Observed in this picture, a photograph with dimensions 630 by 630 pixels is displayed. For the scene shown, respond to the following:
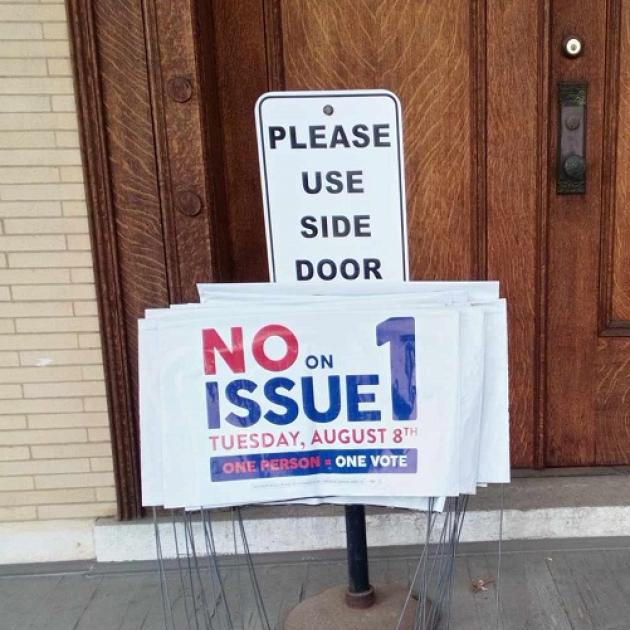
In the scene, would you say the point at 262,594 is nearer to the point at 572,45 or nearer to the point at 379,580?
the point at 379,580

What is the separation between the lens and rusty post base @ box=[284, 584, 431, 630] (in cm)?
206

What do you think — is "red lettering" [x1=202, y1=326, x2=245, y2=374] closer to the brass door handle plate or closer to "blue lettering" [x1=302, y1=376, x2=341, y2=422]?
"blue lettering" [x1=302, y1=376, x2=341, y2=422]

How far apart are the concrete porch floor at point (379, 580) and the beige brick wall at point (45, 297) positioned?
0.28 metres

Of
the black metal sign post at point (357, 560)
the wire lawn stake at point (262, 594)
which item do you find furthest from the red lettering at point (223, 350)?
the black metal sign post at point (357, 560)

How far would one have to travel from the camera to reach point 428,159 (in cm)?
261

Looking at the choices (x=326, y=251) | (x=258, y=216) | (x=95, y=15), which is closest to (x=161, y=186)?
(x=258, y=216)

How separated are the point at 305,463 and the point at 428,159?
4.74ft

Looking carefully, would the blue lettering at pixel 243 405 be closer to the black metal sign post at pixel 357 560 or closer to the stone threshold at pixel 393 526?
the black metal sign post at pixel 357 560

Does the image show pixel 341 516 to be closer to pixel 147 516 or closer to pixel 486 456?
pixel 147 516

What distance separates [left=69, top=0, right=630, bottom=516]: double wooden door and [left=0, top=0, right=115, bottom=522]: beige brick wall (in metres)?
0.09

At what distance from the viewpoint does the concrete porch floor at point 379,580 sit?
7.28 ft

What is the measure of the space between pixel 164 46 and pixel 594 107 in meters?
1.70

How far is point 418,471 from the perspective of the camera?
1.71 m

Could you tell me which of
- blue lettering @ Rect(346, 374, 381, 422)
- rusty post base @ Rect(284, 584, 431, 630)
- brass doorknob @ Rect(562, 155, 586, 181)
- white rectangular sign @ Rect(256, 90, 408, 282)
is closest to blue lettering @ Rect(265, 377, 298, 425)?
blue lettering @ Rect(346, 374, 381, 422)
